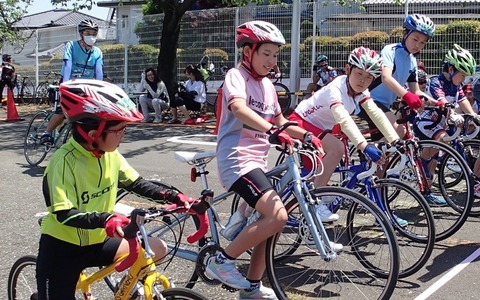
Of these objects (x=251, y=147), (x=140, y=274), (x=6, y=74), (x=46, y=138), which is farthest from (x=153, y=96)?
(x=140, y=274)

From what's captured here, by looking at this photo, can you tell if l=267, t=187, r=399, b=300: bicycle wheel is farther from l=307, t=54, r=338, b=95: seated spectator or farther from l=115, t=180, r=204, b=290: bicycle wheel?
l=307, t=54, r=338, b=95: seated spectator

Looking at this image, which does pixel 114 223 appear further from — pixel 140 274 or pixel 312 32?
pixel 312 32

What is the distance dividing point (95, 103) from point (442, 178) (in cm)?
448

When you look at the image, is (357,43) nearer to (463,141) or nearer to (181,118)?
(181,118)

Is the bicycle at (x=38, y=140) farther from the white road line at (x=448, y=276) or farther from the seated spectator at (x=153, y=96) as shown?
the white road line at (x=448, y=276)

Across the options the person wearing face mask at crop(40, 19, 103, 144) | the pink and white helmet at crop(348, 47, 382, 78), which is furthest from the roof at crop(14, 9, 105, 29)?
the pink and white helmet at crop(348, 47, 382, 78)

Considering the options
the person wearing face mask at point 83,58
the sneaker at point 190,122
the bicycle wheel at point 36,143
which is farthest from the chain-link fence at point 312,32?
the bicycle wheel at point 36,143

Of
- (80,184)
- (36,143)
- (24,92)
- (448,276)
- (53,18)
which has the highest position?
(53,18)

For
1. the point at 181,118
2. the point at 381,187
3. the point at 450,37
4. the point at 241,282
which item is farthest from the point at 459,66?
the point at 181,118

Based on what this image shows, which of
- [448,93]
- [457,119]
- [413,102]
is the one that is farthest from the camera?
[448,93]

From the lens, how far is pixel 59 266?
10.9 ft

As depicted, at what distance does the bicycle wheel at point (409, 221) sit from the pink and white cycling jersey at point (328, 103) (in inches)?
30.0

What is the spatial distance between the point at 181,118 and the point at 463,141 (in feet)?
36.4

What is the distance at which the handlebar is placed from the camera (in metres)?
2.91
